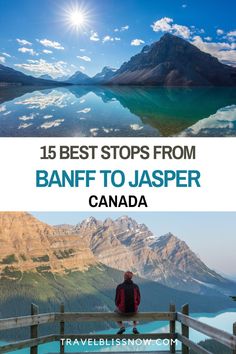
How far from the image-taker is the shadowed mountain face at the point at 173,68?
27.9 m

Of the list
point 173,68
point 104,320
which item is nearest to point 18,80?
point 173,68

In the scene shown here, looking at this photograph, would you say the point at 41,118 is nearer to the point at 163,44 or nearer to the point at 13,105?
the point at 13,105

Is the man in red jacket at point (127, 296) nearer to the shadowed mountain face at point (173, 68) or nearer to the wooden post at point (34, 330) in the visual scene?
the wooden post at point (34, 330)

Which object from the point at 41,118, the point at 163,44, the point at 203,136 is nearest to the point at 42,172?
the point at 41,118

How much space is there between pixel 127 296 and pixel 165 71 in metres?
21.3

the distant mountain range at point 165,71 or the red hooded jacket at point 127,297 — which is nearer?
the red hooded jacket at point 127,297

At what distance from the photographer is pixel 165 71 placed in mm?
31953

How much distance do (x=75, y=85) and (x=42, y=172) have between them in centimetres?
716

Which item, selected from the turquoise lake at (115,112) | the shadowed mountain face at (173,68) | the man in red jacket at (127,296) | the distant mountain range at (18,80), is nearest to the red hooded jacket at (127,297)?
the man in red jacket at (127,296)

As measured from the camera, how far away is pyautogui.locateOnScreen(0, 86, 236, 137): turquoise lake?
24859mm

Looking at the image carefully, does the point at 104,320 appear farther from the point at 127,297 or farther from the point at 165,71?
the point at 165,71

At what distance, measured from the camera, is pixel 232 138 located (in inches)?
1034

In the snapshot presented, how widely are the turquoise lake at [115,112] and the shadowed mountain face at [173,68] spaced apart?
652mm

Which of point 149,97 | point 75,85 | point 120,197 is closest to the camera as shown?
point 120,197
